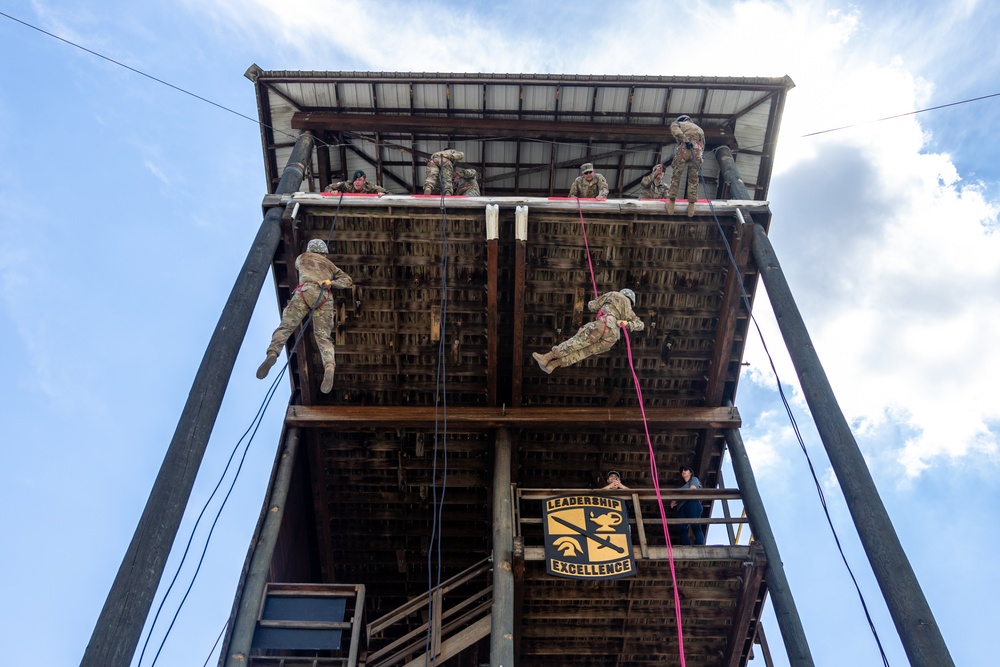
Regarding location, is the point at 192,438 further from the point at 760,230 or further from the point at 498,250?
the point at 760,230

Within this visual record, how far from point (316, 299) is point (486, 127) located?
607 cm

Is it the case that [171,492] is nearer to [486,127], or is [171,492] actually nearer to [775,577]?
[775,577]

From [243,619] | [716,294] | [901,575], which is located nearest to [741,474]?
[716,294]

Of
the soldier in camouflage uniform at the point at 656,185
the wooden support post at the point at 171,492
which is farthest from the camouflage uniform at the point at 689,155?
the wooden support post at the point at 171,492

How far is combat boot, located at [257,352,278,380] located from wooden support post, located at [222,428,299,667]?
8.88ft

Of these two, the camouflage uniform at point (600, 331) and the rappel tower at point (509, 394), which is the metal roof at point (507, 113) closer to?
the rappel tower at point (509, 394)

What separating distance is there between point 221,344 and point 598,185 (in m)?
7.26

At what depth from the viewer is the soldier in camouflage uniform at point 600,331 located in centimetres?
1156

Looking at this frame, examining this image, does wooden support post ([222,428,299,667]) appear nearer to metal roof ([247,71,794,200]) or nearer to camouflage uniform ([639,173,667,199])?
metal roof ([247,71,794,200])

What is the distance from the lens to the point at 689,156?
12.6 meters

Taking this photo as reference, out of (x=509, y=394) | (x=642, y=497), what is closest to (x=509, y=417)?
(x=509, y=394)

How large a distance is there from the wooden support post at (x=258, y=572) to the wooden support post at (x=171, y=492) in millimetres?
3419

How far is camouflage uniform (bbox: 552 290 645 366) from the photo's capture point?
1158 cm

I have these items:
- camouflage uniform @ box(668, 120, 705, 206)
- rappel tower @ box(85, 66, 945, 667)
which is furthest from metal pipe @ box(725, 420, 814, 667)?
camouflage uniform @ box(668, 120, 705, 206)
